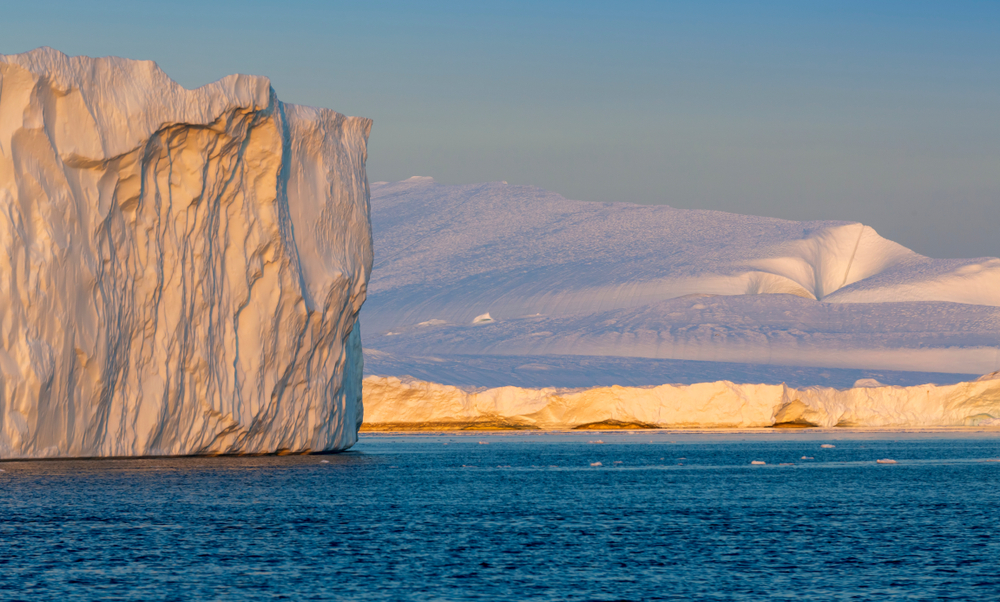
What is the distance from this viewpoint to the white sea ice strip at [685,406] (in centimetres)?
6906

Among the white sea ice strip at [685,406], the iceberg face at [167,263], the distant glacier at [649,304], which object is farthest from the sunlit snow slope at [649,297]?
the iceberg face at [167,263]

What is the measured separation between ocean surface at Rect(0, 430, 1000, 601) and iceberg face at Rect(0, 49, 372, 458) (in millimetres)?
1542

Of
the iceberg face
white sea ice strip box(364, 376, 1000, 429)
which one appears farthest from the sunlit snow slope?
the iceberg face

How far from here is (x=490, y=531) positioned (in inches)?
936

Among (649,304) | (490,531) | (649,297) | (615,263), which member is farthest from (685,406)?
(615,263)

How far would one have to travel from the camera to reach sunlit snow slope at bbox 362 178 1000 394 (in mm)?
100688

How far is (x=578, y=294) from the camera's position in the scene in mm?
127438

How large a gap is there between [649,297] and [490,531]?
4020 inches

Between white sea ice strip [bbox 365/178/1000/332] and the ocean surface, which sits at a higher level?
white sea ice strip [bbox 365/178/1000/332]

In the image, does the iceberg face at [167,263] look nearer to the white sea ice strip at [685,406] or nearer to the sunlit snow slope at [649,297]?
the white sea ice strip at [685,406]

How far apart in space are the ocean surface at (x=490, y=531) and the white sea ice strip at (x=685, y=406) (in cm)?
2701

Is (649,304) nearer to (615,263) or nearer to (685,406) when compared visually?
(615,263)

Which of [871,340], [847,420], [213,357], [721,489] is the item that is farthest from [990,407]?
[213,357]

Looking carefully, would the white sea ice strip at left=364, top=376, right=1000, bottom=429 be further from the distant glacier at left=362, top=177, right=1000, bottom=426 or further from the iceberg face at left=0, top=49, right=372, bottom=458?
the iceberg face at left=0, top=49, right=372, bottom=458
